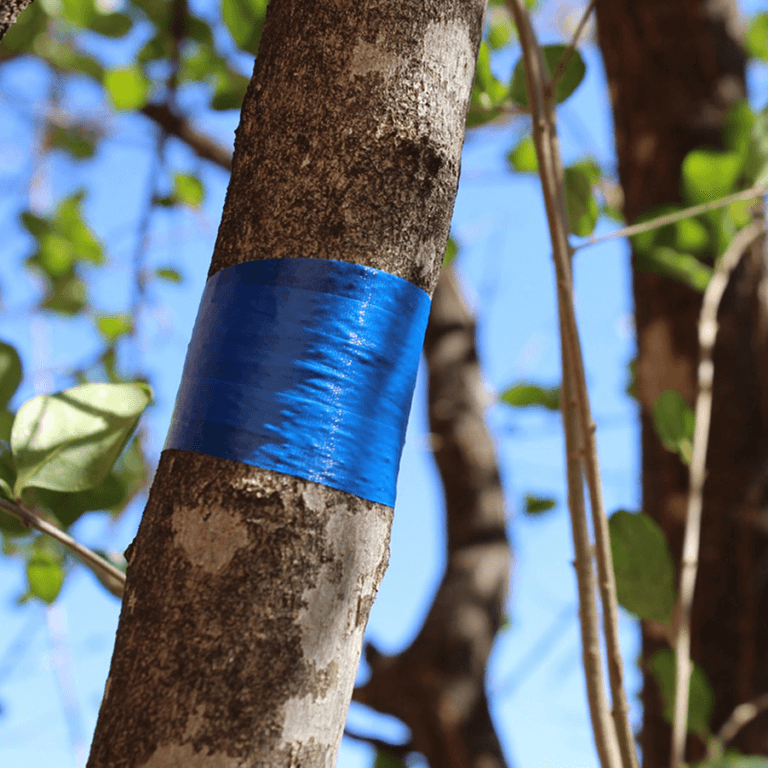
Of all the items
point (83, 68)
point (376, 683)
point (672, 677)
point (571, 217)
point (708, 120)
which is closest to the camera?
point (571, 217)

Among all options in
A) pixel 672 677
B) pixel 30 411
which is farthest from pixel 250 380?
pixel 672 677

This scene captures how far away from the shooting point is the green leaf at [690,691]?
727 millimetres

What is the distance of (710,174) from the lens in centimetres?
71

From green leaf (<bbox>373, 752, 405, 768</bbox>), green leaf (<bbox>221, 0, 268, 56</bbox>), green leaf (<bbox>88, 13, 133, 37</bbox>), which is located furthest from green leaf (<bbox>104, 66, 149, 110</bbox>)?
green leaf (<bbox>373, 752, 405, 768</bbox>)

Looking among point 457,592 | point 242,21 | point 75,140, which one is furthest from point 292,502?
point 75,140

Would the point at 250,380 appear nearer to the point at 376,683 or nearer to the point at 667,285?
the point at 667,285

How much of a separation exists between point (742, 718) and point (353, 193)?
0.87 m

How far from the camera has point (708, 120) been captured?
1.28 meters

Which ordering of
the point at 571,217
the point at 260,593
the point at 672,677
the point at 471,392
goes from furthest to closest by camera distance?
the point at 471,392
the point at 672,677
the point at 571,217
the point at 260,593

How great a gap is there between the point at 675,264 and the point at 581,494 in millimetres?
430

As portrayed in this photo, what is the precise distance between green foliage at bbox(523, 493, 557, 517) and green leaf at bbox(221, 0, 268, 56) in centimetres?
74

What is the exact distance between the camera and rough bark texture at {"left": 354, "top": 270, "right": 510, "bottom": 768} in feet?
4.54

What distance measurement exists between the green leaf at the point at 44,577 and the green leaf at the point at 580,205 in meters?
0.46

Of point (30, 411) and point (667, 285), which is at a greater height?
point (667, 285)
